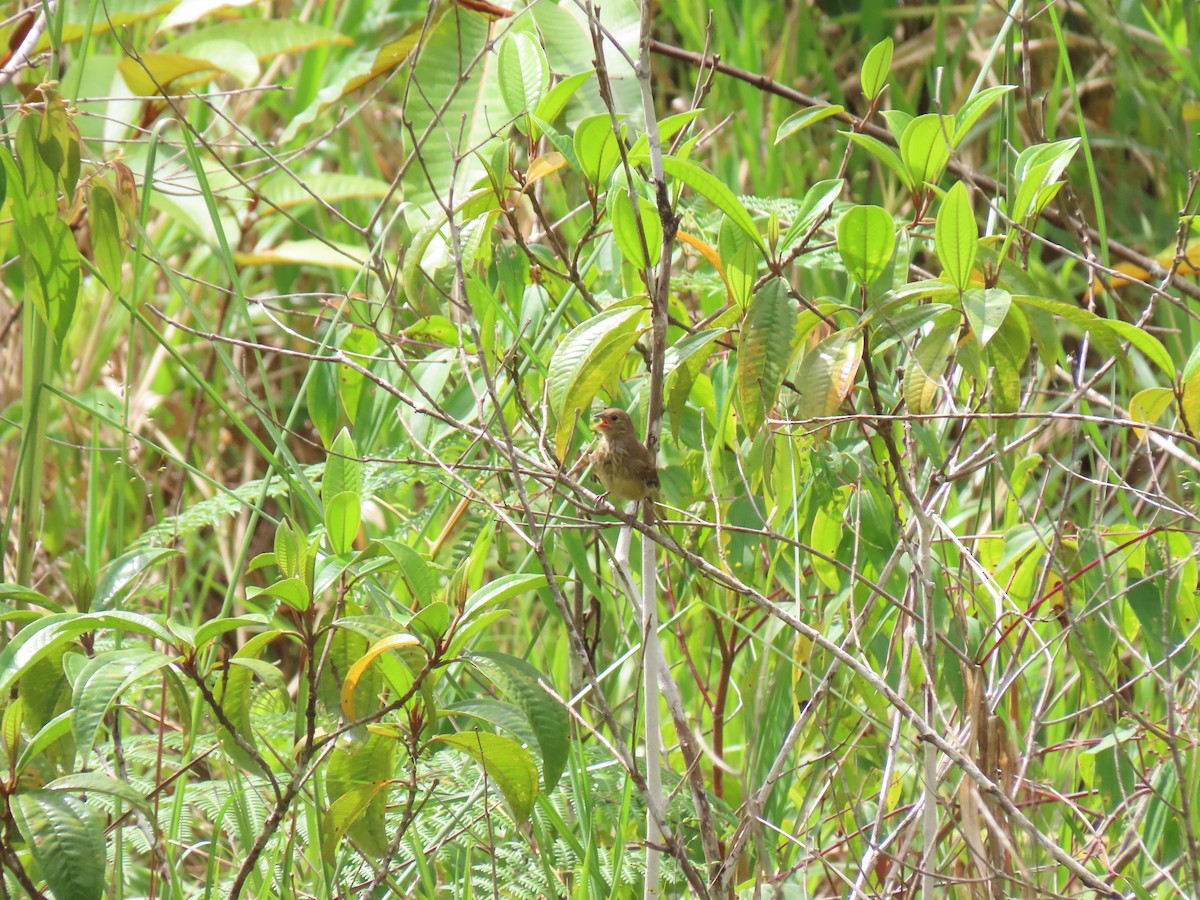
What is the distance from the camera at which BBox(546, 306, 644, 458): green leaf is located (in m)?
1.90

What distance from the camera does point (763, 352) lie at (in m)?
1.86

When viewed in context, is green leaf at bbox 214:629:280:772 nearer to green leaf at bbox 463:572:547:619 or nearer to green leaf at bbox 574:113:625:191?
green leaf at bbox 463:572:547:619

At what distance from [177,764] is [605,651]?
4.20 feet

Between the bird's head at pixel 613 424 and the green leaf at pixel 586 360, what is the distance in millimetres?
737

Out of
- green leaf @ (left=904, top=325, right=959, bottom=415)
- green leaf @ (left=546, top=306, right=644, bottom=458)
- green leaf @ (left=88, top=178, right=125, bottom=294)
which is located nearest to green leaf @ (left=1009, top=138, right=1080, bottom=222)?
green leaf @ (left=904, top=325, right=959, bottom=415)

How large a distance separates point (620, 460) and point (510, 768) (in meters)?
0.92

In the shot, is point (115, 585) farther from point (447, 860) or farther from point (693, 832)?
point (693, 832)

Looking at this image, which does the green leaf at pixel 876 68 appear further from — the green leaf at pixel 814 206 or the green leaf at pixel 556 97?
the green leaf at pixel 556 97

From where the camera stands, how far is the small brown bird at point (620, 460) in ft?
8.20

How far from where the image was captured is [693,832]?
272cm

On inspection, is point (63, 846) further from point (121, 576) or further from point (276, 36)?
point (276, 36)

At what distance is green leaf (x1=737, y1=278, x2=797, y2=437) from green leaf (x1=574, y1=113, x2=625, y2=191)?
38 centimetres

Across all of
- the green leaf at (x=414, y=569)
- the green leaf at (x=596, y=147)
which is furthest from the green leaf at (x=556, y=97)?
the green leaf at (x=414, y=569)

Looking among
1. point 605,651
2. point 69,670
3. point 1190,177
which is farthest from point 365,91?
point 69,670
